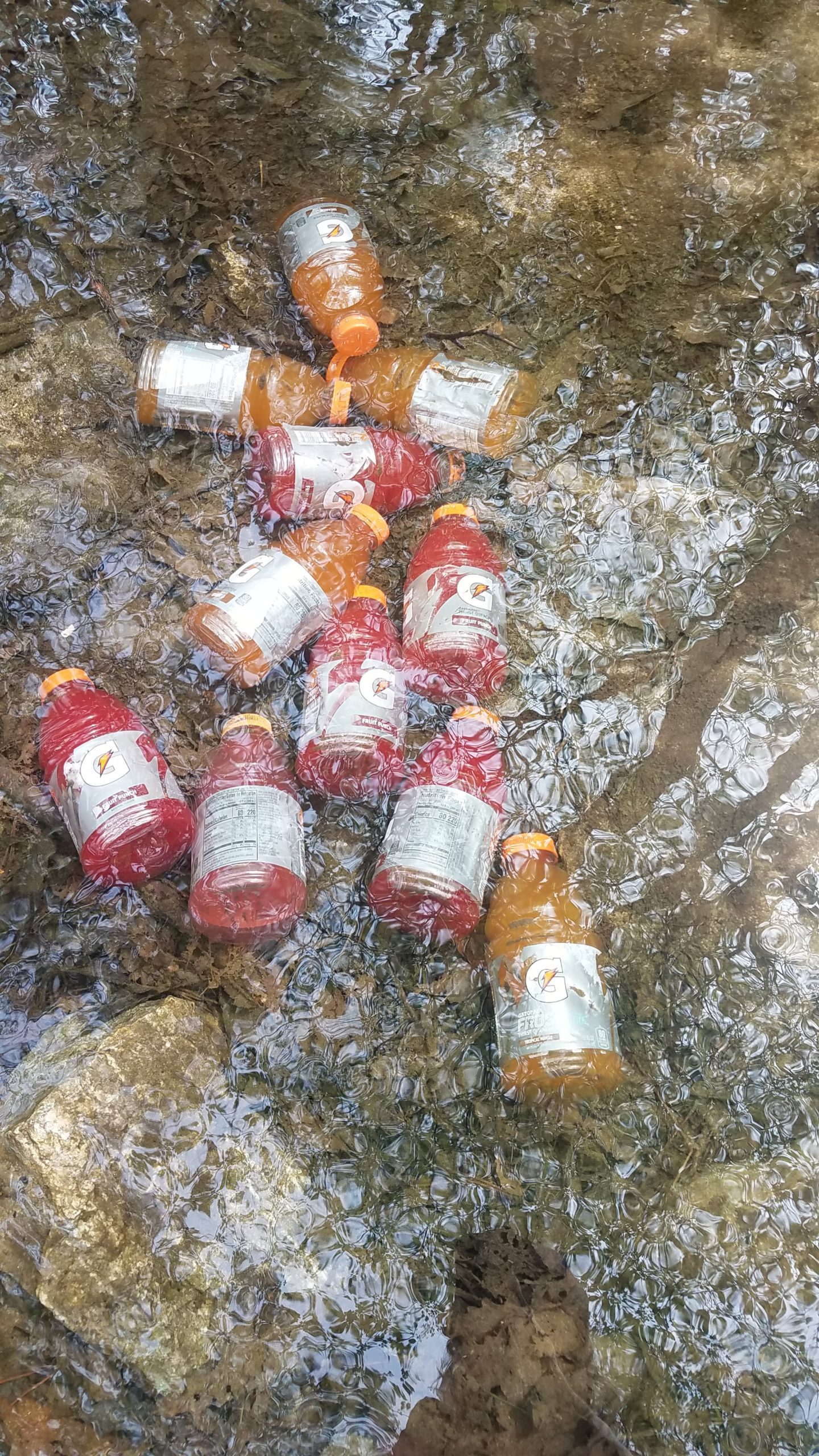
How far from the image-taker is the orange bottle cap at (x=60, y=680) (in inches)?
90.0

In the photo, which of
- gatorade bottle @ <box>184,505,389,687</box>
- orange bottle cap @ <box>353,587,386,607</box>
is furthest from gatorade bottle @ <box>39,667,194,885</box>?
orange bottle cap @ <box>353,587,386,607</box>

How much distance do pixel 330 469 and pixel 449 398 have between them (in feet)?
1.57

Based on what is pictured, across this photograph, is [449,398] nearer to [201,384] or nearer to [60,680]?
[201,384]

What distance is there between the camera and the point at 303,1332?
5.70 feet

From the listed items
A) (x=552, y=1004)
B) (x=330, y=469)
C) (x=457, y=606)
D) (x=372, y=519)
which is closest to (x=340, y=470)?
(x=330, y=469)

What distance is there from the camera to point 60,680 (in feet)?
7.52

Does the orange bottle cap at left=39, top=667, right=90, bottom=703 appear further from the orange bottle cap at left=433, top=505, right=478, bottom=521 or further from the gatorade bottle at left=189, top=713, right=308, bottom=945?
the orange bottle cap at left=433, top=505, right=478, bottom=521

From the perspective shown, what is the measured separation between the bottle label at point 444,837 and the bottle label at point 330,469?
947 mm

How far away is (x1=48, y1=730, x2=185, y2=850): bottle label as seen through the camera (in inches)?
82.2

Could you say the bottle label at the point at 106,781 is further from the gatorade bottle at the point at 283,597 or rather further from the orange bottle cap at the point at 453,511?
the orange bottle cap at the point at 453,511

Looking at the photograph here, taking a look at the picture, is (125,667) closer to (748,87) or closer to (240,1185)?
(240,1185)

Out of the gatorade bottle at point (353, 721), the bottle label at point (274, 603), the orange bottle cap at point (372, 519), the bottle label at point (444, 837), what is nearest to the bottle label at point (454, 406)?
the orange bottle cap at point (372, 519)

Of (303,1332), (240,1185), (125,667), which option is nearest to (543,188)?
(125,667)

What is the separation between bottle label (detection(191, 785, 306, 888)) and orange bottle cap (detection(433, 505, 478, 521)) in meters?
0.94
